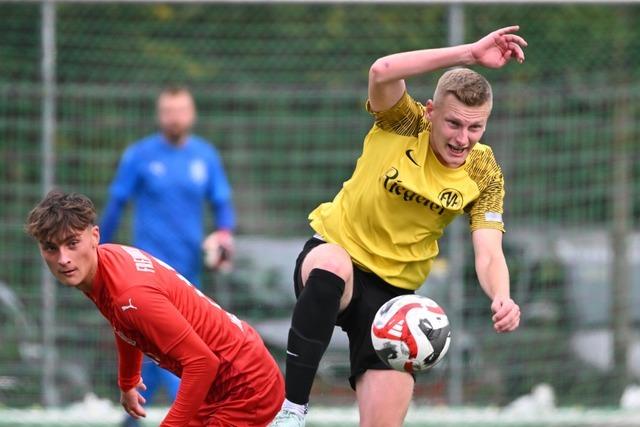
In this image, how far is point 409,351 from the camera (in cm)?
564

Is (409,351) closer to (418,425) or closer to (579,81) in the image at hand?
(418,425)

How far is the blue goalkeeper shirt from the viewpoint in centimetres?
890

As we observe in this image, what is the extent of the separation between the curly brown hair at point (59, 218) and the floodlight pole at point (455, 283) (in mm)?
4616

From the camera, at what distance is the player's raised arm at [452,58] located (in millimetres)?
5258

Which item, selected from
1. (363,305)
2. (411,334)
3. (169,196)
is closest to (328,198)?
(169,196)

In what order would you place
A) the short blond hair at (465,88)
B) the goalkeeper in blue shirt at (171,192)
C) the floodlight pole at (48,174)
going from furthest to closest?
1. the floodlight pole at (48,174)
2. the goalkeeper in blue shirt at (171,192)
3. the short blond hair at (465,88)

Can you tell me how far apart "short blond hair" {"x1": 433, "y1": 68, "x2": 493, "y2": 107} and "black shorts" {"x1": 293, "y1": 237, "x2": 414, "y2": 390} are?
85cm

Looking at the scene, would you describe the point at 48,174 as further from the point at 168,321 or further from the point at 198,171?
the point at 168,321

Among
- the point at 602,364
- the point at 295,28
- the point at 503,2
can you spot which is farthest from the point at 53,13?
the point at 602,364

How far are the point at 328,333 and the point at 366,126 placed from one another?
4365 millimetres

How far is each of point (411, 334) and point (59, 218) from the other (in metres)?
1.48

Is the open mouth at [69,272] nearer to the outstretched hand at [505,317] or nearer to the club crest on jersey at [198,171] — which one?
the outstretched hand at [505,317]

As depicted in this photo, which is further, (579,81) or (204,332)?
(579,81)

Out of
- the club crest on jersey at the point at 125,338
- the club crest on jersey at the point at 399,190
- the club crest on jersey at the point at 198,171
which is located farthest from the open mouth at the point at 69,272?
the club crest on jersey at the point at 198,171
